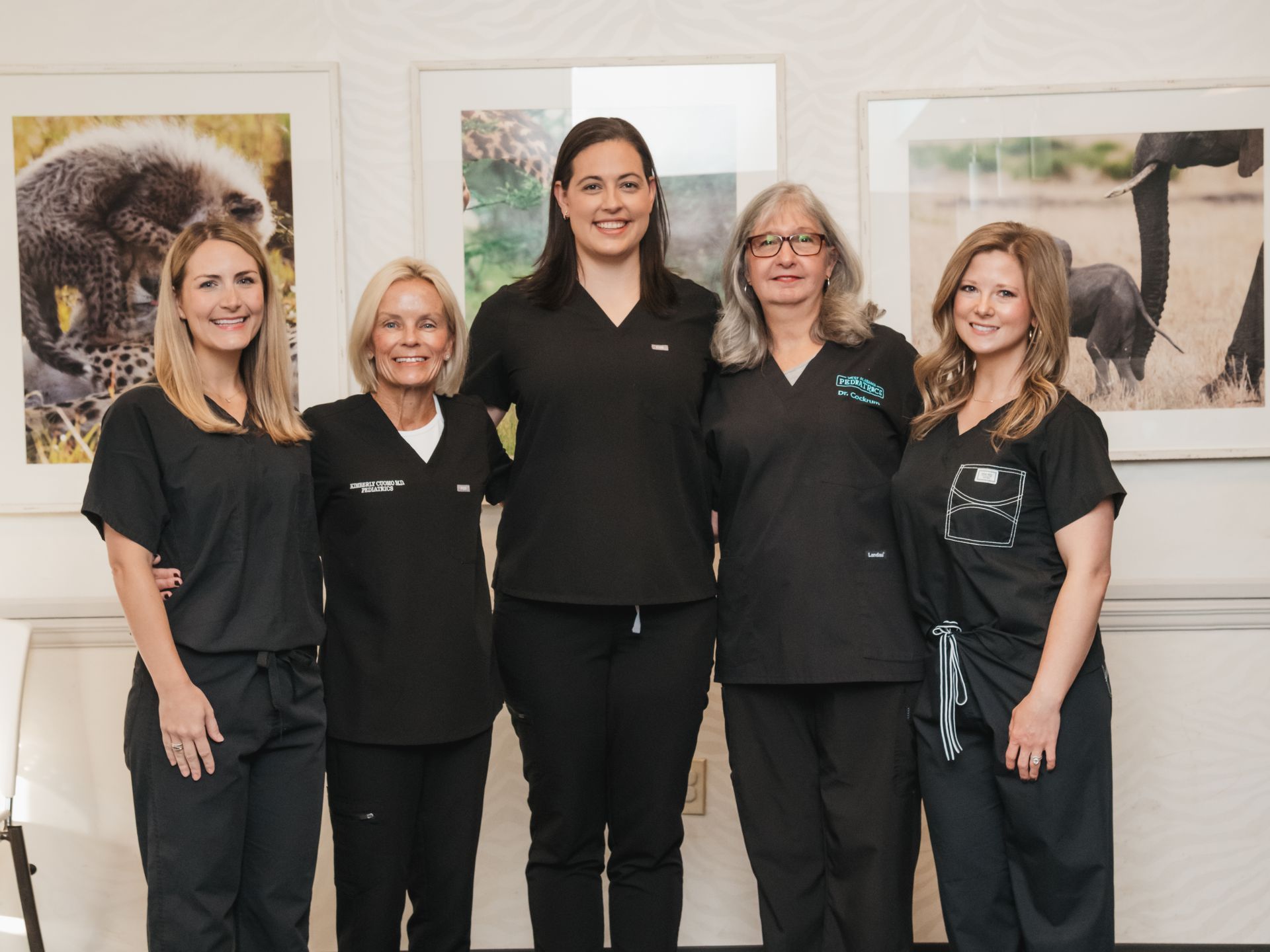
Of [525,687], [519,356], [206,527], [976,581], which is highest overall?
[519,356]

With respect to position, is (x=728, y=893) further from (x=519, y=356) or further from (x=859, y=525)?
(x=519, y=356)

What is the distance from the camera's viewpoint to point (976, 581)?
165cm

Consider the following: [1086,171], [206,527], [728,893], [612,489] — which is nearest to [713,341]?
[612,489]

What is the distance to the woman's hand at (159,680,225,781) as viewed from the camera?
1.52 metres

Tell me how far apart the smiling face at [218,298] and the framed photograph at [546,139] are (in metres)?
0.84

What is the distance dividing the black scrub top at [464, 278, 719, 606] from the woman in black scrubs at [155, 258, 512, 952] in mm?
112

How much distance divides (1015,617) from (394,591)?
103 centimetres

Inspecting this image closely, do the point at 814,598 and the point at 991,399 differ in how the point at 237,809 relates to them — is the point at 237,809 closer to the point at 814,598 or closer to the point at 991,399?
the point at 814,598

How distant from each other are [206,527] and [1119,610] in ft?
6.93

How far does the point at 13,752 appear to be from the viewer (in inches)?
83.8

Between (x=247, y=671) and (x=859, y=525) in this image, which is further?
(x=859, y=525)

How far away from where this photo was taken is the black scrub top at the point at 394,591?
1.70 metres

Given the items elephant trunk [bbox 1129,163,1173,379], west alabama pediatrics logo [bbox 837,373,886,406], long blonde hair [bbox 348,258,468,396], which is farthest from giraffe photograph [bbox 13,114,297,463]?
elephant trunk [bbox 1129,163,1173,379]

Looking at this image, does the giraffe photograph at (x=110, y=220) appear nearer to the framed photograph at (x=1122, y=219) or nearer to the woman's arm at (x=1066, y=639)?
the framed photograph at (x=1122, y=219)
